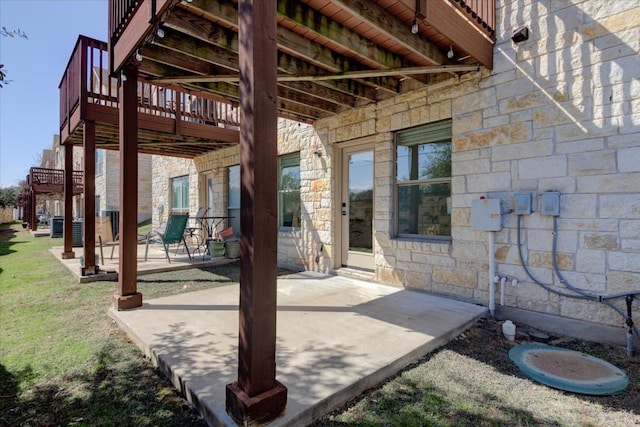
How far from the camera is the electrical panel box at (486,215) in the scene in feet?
11.0

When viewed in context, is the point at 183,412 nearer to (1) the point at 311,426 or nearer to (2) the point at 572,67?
(1) the point at 311,426

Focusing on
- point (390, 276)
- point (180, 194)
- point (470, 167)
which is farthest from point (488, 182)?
point (180, 194)

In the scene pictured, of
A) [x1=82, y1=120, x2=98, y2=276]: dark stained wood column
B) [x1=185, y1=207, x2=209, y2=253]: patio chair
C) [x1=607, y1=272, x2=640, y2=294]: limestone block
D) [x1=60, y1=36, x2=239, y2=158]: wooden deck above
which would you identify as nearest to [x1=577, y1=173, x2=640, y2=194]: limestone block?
[x1=607, y1=272, x2=640, y2=294]: limestone block

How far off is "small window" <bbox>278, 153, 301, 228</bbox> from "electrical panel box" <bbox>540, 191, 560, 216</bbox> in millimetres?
3877

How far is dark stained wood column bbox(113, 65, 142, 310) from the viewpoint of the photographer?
3.42m

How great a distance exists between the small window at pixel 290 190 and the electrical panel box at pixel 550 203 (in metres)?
3.88

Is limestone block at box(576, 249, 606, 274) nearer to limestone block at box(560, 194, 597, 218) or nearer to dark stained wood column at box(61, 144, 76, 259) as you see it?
limestone block at box(560, 194, 597, 218)

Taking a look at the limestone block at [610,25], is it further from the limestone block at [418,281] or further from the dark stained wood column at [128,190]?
the dark stained wood column at [128,190]

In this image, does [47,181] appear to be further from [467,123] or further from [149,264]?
[467,123]

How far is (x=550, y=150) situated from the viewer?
3100 millimetres

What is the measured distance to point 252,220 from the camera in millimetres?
1625

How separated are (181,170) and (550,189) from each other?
31.5 ft

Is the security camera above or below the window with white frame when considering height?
above

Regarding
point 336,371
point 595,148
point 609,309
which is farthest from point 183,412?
point 595,148
